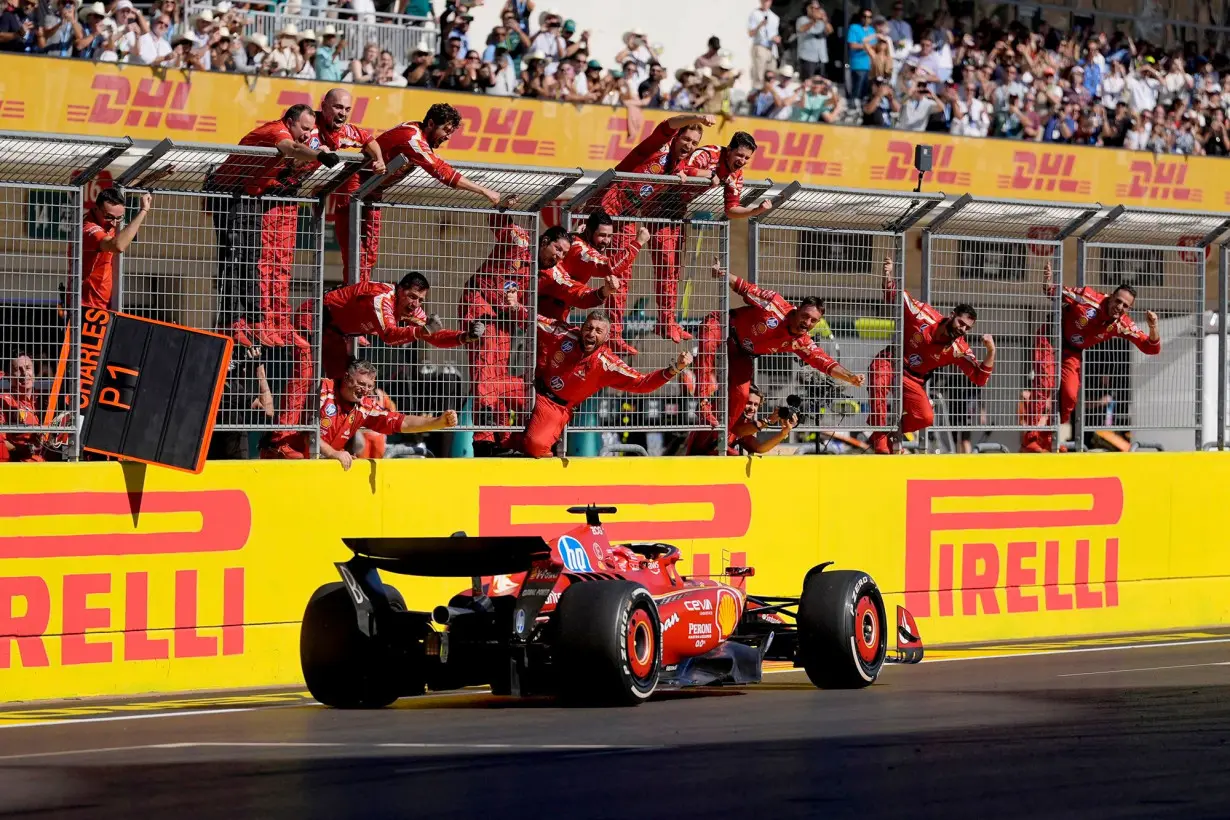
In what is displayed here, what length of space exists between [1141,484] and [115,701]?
25.6ft

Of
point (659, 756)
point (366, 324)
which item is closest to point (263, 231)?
point (366, 324)

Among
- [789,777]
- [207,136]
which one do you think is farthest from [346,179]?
[207,136]

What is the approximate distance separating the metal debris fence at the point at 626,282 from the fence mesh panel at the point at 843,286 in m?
0.02

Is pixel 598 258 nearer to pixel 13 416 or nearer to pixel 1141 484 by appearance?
pixel 13 416

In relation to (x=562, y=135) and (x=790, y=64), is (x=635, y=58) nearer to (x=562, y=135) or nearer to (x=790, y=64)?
(x=562, y=135)

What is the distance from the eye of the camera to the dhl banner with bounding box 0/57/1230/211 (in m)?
18.1

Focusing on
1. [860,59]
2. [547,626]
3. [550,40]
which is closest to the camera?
[547,626]

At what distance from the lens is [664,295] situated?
1244 centimetres

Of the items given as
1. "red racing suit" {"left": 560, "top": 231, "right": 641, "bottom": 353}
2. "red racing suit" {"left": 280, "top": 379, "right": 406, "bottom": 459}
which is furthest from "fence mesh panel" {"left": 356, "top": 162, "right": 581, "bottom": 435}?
"red racing suit" {"left": 560, "top": 231, "right": 641, "bottom": 353}

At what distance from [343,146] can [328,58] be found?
8.32m

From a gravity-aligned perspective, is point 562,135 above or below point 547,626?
above

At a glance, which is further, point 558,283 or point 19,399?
point 558,283

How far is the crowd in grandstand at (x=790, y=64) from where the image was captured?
62.2 feet

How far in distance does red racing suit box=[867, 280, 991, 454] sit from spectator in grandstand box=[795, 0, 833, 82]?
38.7 ft
